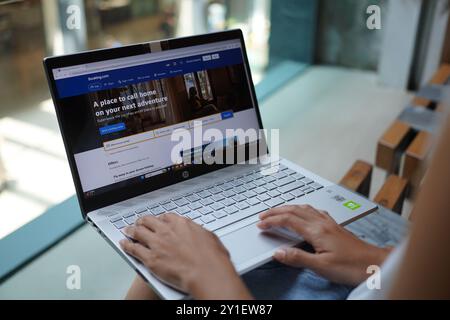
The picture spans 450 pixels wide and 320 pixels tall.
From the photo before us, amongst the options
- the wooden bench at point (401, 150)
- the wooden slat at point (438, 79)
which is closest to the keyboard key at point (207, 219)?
the wooden bench at point (401, 150)

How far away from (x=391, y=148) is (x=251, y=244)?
86 centimetres

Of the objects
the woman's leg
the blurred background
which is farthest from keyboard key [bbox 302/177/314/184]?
the blurred background

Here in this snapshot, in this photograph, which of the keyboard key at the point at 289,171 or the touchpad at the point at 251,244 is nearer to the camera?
the touchpad at the point at 251,244

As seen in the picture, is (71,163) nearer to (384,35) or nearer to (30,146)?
(30,146)

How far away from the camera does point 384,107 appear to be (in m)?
2.14

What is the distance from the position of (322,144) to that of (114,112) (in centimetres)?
121

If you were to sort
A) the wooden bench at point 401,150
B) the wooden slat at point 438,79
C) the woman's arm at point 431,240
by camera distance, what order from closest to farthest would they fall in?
the woman's arm at point 431,240
the wooden bench at point 401,150
the wooden slat at point 438,79

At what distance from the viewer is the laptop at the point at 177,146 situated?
695mm

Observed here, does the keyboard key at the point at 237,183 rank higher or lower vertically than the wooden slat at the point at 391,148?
higher

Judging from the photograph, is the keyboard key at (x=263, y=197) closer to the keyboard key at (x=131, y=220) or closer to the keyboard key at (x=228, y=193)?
the keyboard key at (x=228, y=193)

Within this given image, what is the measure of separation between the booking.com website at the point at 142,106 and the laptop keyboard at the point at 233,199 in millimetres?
68

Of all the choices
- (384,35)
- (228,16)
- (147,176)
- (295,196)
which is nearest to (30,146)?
(147,176)

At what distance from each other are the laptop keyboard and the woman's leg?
103 millimetres

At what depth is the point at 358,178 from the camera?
3.56ft
